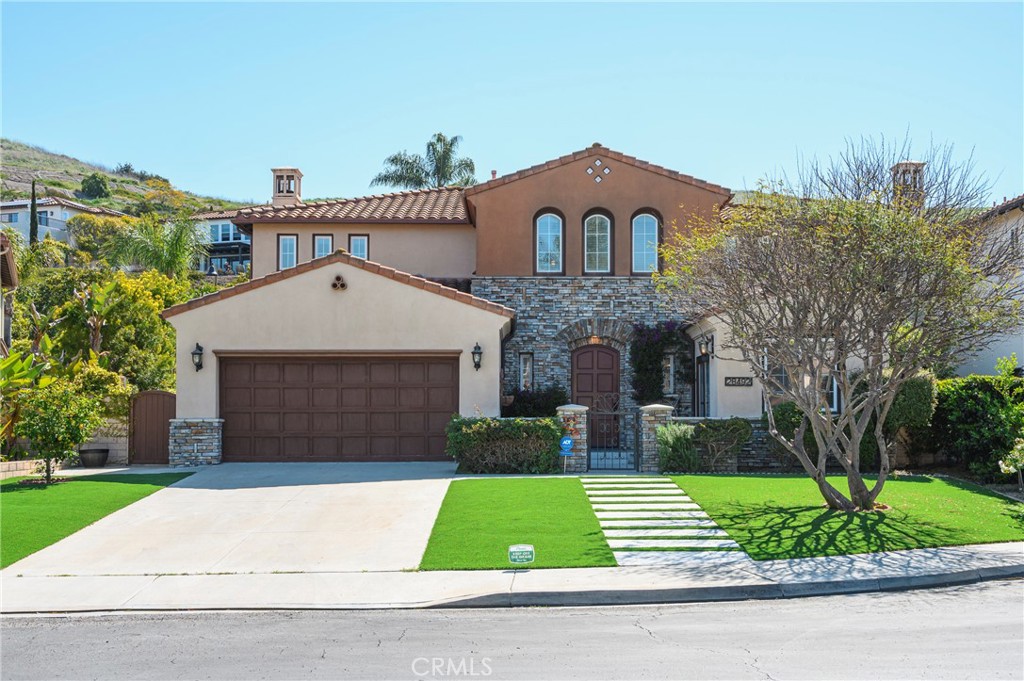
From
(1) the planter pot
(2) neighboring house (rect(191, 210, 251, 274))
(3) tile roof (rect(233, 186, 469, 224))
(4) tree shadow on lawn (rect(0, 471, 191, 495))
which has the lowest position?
(4) tree shadow on lawn (rect(0, 471, 191, 495))

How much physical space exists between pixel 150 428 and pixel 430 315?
6.67 m

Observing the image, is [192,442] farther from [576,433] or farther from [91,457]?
[576,433]

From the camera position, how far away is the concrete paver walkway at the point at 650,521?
39.9ft

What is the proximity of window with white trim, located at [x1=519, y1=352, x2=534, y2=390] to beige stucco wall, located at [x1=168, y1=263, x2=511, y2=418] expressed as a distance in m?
3.59

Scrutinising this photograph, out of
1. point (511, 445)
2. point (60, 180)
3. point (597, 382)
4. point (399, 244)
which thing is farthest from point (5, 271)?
point (60, 180)

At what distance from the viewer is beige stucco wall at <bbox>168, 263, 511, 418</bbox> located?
814 inches

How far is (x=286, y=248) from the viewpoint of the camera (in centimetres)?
2747

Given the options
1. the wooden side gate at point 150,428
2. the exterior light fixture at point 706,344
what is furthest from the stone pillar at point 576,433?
the wooden side gate at point 150,428

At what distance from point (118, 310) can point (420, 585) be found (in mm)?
20835

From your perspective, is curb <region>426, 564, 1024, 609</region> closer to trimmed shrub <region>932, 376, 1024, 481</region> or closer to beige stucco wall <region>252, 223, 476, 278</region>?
trimmed shrub <region>932, 376, 1024, 481</region>

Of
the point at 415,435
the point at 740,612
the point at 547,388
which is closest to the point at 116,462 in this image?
the point at 415,435

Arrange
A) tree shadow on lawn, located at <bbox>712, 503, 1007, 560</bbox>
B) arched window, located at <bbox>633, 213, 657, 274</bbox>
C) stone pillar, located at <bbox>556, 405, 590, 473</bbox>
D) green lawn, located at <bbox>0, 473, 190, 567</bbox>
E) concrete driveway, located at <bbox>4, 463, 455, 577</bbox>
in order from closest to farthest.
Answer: tree shadow on lawn, located at <bbox>712, 503, 1007, 560</bbox> < concrete driveway, located at <bbox>4, 463, 455, 577</bbox> < green lawn, located at <bbox>0, 473, 190, 567</bbox> < stone pillar, located at <bbox>556, 405, 590, 473</bbox> < arched window, located at <bbox>633, 213, 657, 274</bbox>

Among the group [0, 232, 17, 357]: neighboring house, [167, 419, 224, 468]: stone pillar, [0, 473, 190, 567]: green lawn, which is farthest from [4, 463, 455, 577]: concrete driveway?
[0, 232, 17, 357]: neighboring house

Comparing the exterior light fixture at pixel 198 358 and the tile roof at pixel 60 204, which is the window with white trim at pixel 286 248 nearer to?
the exterior light fixture at pixel 198 358
